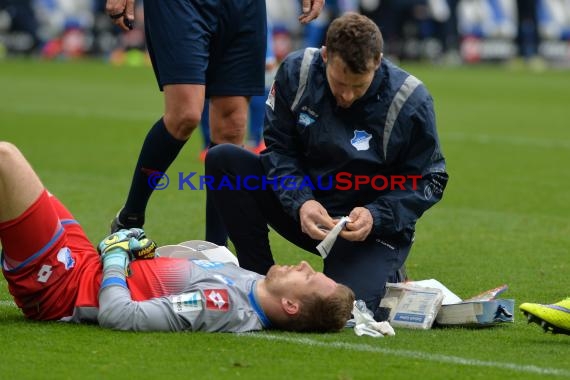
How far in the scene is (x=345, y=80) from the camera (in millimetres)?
5434

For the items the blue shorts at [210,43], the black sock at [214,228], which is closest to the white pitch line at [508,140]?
the blue shorts at [210,43]

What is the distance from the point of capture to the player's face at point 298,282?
5219 mm

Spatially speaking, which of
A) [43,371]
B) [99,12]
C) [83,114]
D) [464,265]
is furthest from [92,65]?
[43,371]

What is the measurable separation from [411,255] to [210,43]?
1.77 m

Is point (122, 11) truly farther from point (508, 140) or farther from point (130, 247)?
point (508, 140)

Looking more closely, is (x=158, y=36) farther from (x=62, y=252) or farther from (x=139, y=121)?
(x=139, y=121)

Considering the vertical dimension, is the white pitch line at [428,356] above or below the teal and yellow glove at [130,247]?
below

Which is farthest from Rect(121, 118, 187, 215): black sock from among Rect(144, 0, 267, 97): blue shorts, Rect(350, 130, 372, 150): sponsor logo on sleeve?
Rect(350, 130, 372, 150): sponsor logo on sleeve

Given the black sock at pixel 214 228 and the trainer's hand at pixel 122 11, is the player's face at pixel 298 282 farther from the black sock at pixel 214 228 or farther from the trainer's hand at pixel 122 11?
the trainer's hand at pixel 122 11

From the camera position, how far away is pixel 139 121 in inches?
608

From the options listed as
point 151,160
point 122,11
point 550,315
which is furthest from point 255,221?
point 550,315

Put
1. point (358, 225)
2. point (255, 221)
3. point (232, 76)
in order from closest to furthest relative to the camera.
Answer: point (358, 225), point (255, 221), point (232, 76)

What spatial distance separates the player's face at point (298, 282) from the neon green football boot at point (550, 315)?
80 centimetres

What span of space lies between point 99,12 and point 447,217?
20.8m
